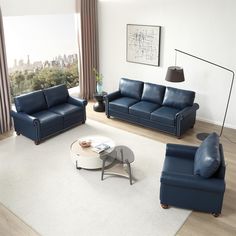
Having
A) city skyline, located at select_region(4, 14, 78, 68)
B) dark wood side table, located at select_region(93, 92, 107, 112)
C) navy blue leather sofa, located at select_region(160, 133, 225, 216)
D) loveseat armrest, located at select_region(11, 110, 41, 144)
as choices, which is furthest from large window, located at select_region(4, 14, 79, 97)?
navy blue leather sofa, located at select_region(160, 133, 225, 216)

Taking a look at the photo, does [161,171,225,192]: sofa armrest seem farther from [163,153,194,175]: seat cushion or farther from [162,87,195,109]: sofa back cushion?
[162,87,195,109]: sofa back cushion

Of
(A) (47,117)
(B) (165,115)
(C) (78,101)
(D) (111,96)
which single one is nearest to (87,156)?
(A) (47,117)

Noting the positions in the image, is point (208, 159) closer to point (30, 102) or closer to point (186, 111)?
point (186, 111)

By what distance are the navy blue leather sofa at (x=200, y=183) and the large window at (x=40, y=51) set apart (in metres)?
5.06

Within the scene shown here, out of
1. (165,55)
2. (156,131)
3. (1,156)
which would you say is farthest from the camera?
(165,55)

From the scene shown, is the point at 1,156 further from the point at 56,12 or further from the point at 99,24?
the point at 99,24

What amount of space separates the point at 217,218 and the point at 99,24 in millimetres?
6715

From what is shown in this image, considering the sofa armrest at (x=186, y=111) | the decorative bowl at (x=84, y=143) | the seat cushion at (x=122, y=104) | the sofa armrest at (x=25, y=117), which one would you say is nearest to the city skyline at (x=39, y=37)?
the sofa armrest at (x=25, y=117)

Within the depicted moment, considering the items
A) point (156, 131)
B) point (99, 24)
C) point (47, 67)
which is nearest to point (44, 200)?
point (156, 131)

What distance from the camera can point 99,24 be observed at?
907 centimetres

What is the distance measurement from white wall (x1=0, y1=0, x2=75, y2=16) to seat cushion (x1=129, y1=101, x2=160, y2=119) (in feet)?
11.0

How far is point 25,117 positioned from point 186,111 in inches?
143

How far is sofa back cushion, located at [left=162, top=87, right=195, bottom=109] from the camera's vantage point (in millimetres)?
7064

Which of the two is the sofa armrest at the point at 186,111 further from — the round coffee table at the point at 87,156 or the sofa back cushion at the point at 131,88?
the round coffee table at the point at 87,156
